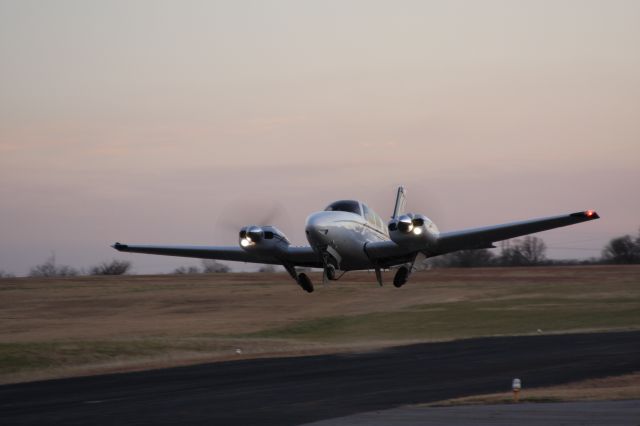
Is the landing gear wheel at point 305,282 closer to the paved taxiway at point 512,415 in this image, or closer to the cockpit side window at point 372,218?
the cockpit side window at point 372,218

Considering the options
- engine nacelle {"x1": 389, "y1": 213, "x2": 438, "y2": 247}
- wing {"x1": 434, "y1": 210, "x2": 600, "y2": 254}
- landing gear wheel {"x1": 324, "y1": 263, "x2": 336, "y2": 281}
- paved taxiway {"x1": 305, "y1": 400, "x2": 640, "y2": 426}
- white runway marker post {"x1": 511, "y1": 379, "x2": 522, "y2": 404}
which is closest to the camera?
paved taxiway {"x1": 305, "y1": 400, "x2": 640, "y2": 426}

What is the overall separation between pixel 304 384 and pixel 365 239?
1204 cm

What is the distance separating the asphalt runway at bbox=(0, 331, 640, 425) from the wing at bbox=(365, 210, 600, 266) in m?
6.39

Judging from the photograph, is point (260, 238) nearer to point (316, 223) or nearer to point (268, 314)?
point (316, 223)

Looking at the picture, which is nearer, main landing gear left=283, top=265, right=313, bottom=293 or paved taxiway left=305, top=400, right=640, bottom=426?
paved taxiway left=305, top=400, right=640, bottom=426

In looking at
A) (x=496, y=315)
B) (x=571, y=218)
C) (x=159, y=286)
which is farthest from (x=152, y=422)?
(x=159, y=286)

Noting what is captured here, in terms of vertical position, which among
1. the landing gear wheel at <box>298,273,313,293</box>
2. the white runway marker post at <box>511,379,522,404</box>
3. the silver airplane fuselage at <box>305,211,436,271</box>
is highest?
the silver airplane fuselage at <box>305,211,436,271</box>

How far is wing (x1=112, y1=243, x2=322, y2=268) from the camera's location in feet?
145

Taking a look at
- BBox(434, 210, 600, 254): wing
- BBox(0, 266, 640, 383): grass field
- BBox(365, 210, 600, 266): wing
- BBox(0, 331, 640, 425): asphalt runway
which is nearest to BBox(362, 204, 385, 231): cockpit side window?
BBox(365, 210, 600, 266): wing

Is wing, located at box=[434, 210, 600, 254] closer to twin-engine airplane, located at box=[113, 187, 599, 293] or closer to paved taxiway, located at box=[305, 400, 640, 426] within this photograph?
twin-engine airplane, located at box=[113, 187, 599, 293]

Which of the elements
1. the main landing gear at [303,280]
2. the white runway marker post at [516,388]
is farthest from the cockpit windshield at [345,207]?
the white runway marker post at [516,388]

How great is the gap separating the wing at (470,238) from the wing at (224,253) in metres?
3.36

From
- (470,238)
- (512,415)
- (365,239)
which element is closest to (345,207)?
(365,239)

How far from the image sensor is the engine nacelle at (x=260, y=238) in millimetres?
42656
